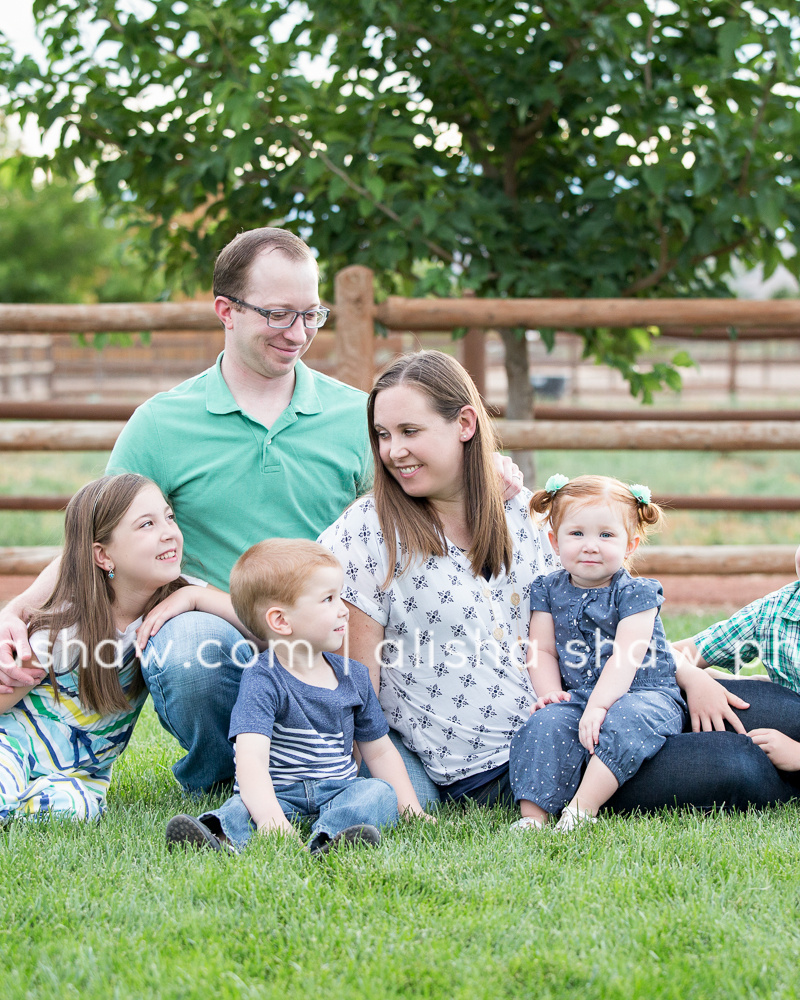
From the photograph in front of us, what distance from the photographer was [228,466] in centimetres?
297

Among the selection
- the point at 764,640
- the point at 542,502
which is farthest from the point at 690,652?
the point at 542,502

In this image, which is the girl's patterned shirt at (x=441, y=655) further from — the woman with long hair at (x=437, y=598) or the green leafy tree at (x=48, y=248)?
the green leafy tree at (x=48, y=248)

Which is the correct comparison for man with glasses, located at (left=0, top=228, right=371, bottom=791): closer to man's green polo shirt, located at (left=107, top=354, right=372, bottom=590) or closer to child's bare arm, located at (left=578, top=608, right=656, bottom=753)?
man's green polo shirt, located at (left=107, top=354, right=372, bottom=590)

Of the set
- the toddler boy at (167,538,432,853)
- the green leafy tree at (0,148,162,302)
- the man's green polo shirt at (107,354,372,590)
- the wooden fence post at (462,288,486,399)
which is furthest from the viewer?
the green leafy tree at (0,148,162,302)

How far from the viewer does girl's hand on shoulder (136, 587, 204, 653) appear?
8.72 ft

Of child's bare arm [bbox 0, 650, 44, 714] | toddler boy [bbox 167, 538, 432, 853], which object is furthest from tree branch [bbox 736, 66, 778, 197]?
child's bare arm [bbox 0, 650, 44, 714]

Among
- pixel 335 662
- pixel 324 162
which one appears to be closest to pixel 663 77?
pixel 324 162

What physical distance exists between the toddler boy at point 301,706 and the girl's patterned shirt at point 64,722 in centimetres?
45

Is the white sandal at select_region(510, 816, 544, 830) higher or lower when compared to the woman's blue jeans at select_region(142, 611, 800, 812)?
lower

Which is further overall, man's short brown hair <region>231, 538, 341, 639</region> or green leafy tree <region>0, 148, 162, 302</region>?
green leafy tree <region>0, 148, 162, 302</region>

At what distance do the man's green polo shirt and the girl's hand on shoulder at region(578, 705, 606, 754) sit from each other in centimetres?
98

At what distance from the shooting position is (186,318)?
5.12 metres

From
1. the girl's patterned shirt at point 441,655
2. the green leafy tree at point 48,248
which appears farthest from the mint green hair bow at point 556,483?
the green leafy tree at point 48,248

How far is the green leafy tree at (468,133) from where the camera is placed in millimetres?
4586
